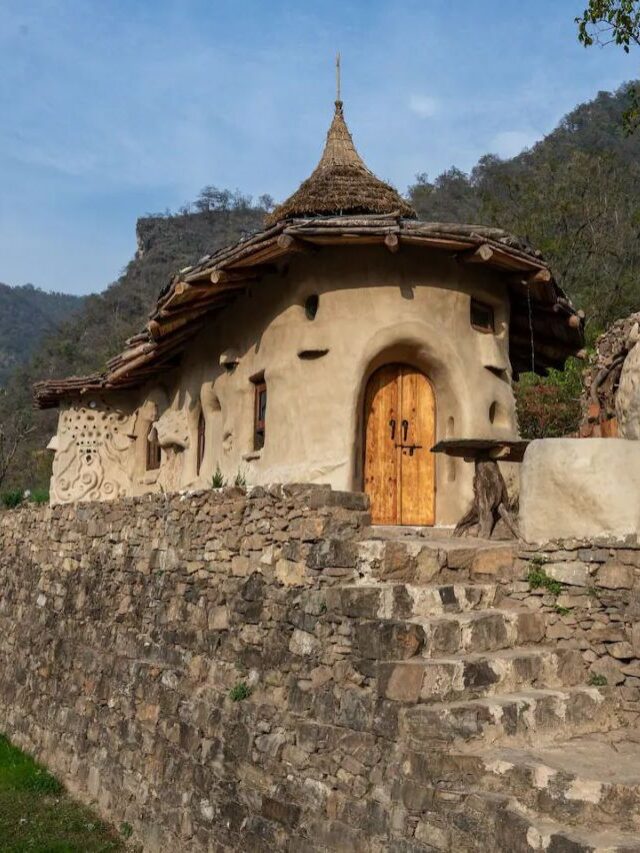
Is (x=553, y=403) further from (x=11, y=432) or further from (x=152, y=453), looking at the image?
(x=11, y=432)

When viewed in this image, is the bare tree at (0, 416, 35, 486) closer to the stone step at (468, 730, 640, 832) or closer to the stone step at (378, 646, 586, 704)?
the stone step at (378, 646, 586, 704)

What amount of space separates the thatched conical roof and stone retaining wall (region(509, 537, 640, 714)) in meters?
5.17

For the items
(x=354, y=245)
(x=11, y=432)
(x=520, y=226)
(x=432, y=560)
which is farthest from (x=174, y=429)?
(x=11, y=432)

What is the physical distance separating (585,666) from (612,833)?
1789 mm

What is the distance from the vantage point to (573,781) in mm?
4273

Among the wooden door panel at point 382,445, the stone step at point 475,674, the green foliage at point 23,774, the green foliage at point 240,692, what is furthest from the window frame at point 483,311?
the green foliage at point 23,774

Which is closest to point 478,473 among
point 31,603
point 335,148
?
point 335,148

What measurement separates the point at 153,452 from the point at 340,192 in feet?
19.9

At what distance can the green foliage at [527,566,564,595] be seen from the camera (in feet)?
19.7

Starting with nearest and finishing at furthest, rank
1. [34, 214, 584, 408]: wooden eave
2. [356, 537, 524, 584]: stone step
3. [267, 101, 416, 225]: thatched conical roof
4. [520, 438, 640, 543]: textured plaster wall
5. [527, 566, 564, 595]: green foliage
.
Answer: [520, 438, 640, 543]: textured plaster wall, [356, 537, 524, 584]: stone step, [527, 566, 564, 595]: green foliage, [34, 214, 584, 408]: wooden eave, [267, 101, 416, 225]: thatched conical roof

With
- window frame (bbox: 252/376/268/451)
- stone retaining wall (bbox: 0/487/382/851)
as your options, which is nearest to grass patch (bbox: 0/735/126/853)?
stone retaining wall (bbox: 0/487/382/851)

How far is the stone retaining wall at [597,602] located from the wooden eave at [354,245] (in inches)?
133

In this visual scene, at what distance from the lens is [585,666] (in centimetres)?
576

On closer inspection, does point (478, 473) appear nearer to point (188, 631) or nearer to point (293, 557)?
point (293, 557)
